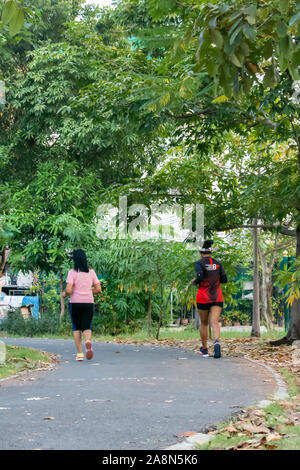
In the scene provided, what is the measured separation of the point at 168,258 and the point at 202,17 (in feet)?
39.5

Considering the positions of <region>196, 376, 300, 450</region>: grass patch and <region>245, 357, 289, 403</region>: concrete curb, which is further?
<region>245, 357, 289, 403</region>: concrete curb

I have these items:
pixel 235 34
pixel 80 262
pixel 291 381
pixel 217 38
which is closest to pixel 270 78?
Result: pixel 217 38

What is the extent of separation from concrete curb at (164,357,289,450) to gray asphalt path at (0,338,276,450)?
12 centimetres

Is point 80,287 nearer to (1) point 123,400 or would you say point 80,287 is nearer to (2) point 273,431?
(1) point 123,400

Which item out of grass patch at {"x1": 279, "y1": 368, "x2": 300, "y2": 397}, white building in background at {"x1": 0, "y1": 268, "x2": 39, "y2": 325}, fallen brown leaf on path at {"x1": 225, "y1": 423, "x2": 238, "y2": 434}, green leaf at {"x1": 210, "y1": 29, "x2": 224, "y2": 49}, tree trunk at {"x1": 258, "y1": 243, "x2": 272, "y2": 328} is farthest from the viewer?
tree trunk at {"x1": 258, "y1": 243, "x2": 272, "y2": 328}

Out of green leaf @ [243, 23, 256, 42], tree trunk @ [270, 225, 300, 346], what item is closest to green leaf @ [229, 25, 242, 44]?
green leaf @ [243, 23, 256, 42]

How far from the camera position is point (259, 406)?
6.13m

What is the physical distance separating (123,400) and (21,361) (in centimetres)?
436

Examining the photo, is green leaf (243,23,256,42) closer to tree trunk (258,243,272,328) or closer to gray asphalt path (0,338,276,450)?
gray asphalt path (0,338,276,450)

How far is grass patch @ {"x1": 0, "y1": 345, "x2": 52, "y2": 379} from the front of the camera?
9536mm

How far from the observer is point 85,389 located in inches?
295

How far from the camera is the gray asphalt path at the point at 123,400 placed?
4.85 metres
